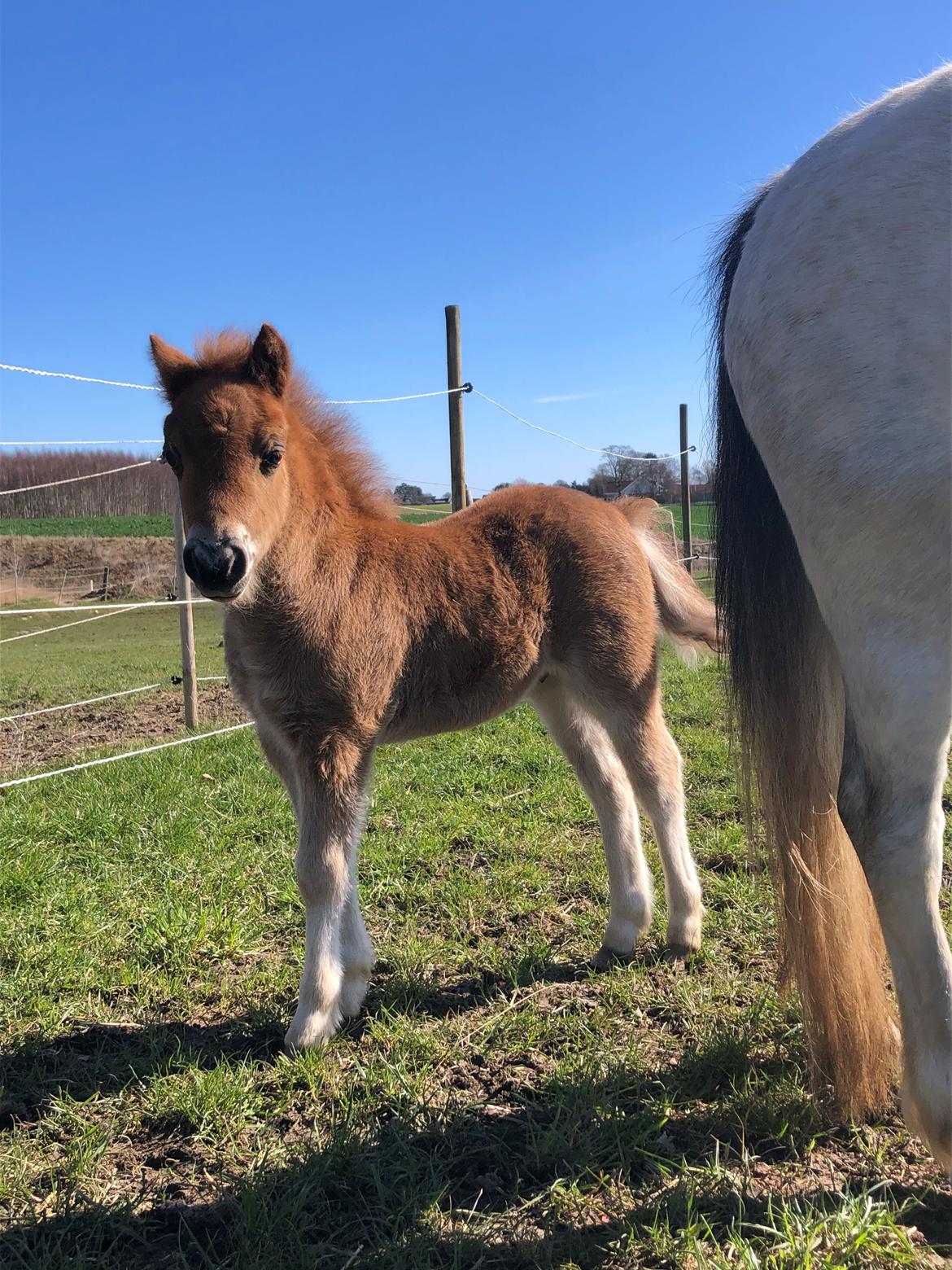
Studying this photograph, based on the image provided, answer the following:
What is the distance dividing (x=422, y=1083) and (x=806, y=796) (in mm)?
1361

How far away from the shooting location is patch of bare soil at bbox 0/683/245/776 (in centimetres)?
662

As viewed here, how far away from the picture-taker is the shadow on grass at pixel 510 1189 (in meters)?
1.69

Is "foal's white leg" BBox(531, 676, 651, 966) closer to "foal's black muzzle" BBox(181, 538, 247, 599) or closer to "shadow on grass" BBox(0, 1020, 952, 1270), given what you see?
"shadow on grass" BBox(0, 1020, 952, 1270)

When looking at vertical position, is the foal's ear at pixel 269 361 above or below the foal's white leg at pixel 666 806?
above

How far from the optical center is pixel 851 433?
61.7 inches

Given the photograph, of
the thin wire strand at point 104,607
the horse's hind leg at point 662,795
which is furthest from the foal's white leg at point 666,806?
the thin wire strand at point 104,607

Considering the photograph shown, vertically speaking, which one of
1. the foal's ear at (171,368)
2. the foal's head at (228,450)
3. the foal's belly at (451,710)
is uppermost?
the foal's ear at (171,368)

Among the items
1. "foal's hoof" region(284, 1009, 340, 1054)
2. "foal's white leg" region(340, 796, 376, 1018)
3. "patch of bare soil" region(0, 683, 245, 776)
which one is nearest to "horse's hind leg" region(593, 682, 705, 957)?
"foal's white leg" region(340, 796, 376, 1018)

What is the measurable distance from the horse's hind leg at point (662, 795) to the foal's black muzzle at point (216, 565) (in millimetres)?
1433

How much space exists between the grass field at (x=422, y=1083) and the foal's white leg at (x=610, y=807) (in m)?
0.13

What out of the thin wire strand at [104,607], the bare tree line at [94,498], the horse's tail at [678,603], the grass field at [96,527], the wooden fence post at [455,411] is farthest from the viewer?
the grass field at [96,527]

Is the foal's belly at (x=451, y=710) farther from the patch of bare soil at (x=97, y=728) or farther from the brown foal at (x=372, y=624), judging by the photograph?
the patch of bare soil at (x=97, y=728)

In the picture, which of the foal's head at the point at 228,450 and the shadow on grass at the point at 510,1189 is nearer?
the shadow on grass at the point at 510,1189

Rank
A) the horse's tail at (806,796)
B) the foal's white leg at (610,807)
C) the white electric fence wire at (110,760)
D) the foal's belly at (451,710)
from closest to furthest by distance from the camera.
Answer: the horse's tail at (806,796) → the foal's belly at (451,710) → the foal's white leg at (610,807) → the white electric fence wire at (110,760)
